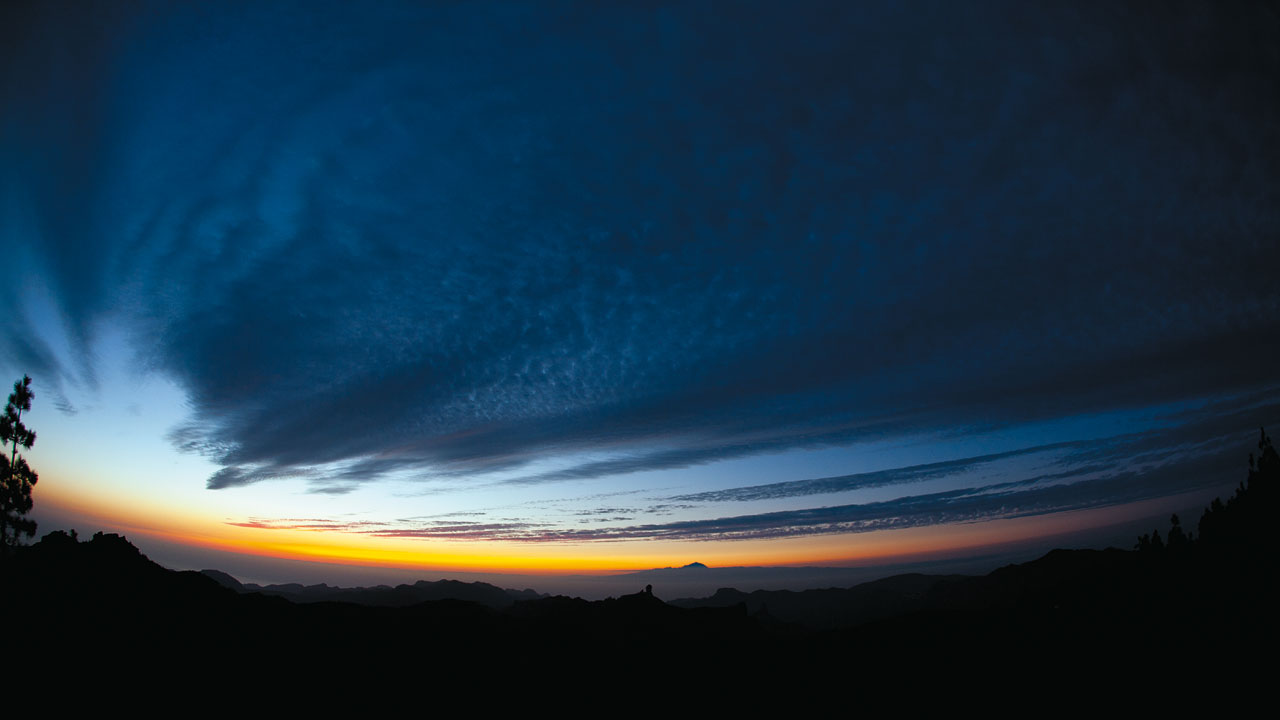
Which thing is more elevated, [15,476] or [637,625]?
[15,476]

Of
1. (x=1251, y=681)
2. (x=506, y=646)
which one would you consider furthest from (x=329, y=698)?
(x=1251, y=681)

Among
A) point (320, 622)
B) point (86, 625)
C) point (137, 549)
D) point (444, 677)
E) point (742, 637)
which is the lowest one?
point (742, 637)

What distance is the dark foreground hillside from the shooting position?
163 ft

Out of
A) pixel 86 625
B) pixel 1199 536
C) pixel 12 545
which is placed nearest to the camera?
pixel 12 545

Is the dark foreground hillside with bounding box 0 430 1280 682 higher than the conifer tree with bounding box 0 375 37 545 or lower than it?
lower

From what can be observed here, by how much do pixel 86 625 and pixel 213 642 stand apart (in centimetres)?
1353

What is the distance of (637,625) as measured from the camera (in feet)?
391

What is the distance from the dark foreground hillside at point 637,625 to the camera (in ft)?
163

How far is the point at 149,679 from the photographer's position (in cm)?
4666

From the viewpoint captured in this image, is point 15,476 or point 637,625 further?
point 637,625

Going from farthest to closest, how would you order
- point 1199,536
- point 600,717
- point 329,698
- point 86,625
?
1. point 1199,536
2. point 600,717
3. point 329,698
4. point 86,625

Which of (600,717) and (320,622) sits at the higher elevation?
(320,622)

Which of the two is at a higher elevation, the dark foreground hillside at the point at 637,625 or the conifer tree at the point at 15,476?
the conifer tree at the point at 15,476

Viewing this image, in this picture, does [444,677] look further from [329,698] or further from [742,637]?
[742,637]
